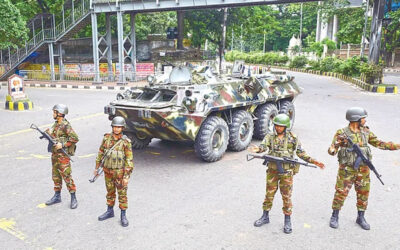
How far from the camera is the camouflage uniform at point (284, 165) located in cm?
461

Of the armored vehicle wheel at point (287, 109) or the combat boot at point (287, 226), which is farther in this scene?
the armored vehicle wheel at point (287, 109)

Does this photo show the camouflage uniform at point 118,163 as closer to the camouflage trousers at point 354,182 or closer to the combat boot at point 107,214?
the combat boot at point 107,214

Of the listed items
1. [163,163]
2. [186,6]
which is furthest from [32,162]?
[186,6]

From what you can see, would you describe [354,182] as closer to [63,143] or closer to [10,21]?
[63,143]

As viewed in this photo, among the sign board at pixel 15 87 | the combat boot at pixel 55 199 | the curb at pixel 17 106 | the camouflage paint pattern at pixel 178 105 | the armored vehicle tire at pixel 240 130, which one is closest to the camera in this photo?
the combat boot at pixel 55 199

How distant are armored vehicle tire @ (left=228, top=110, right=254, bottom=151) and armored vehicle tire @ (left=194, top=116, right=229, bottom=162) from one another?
1.02 ft

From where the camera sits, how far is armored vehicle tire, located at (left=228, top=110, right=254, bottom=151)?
7.98m

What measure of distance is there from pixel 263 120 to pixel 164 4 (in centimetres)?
1216

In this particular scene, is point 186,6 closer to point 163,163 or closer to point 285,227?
point 163,163

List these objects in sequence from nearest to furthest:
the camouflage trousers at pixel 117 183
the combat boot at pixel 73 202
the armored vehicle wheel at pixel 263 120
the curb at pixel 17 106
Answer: the camouflage trousers at pixel 117 183 → the combat boot at pixel 73 202 → the armored vehicle wheel at pixel 263 120 → the curb at pixel 17 106

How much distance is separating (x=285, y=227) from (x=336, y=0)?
27136 mm

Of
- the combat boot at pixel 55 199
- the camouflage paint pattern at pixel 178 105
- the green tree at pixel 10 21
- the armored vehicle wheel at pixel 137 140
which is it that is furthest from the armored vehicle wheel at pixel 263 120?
the green tree at pixel 10 21

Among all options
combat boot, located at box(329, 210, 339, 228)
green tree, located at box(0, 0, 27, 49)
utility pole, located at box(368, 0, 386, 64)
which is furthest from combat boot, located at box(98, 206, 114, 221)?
utility pole, located at box(368, 0, 386, 64)

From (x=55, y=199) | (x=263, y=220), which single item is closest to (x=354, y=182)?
(x=263, y=220)
